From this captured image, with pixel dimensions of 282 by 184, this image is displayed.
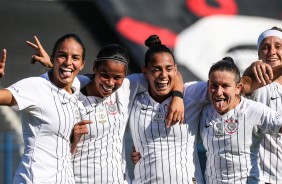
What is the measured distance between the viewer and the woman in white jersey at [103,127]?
195 inches

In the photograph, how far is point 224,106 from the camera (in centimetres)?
498

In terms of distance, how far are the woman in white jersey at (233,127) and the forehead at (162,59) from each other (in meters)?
0.29

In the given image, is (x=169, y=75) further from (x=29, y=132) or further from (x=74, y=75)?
(x=29, y=132)

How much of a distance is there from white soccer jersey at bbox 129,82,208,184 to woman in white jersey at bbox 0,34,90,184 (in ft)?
1.81

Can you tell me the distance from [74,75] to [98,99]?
30 centimetres

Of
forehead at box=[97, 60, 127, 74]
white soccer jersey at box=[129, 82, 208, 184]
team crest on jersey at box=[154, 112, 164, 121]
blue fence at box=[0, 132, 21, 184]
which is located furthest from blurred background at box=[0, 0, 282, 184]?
forehead at box=[97, 60, 127, 74]

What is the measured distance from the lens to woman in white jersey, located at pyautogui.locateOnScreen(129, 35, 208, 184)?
5.06 metres

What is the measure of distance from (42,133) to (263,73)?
1481 millimetres

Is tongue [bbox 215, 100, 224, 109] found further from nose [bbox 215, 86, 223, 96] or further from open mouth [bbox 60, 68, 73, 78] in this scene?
open mouth [bbox 60, 68, 73, 78]

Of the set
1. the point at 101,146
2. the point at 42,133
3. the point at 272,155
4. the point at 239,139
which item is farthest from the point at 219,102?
the point at 42,133

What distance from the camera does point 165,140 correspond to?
510 centimetres

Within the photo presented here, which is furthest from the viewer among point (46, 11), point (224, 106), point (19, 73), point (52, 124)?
point (46, 11)

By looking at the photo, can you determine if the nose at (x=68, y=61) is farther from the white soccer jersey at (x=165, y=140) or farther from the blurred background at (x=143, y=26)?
the blurred background at (x=143, y=26)

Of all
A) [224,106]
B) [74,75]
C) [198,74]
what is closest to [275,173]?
[224,106]
